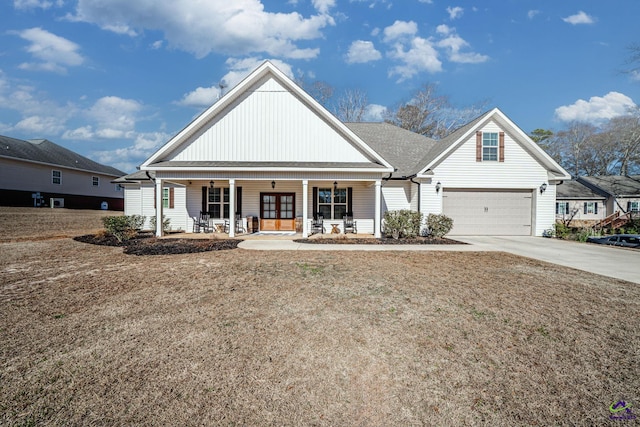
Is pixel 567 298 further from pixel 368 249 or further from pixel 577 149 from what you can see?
pixel 577 149

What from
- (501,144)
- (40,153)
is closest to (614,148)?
(501,144)

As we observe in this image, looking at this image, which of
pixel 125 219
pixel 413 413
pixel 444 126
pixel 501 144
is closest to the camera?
pixel 413 413

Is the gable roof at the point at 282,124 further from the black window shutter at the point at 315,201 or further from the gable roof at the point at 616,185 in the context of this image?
the gable roof at the point at 616,185

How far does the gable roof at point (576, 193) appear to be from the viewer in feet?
90.7

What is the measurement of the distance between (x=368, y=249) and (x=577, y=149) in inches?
1904

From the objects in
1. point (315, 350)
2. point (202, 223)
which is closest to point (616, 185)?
point (202, 223)

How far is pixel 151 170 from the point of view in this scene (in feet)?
41.1

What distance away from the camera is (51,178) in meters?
26.1

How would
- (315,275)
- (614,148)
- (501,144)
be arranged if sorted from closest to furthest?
1. (315,275)
2. (501,144)
3. (614,148)

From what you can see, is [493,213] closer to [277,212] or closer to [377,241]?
[377,241]

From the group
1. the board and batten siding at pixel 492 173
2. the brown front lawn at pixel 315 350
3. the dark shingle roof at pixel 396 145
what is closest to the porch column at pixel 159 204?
the brown front lawn at pixel 315 350

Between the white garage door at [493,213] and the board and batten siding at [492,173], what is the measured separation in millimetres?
367

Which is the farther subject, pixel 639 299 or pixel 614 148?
pixel 614 148

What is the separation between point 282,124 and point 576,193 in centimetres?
2952
